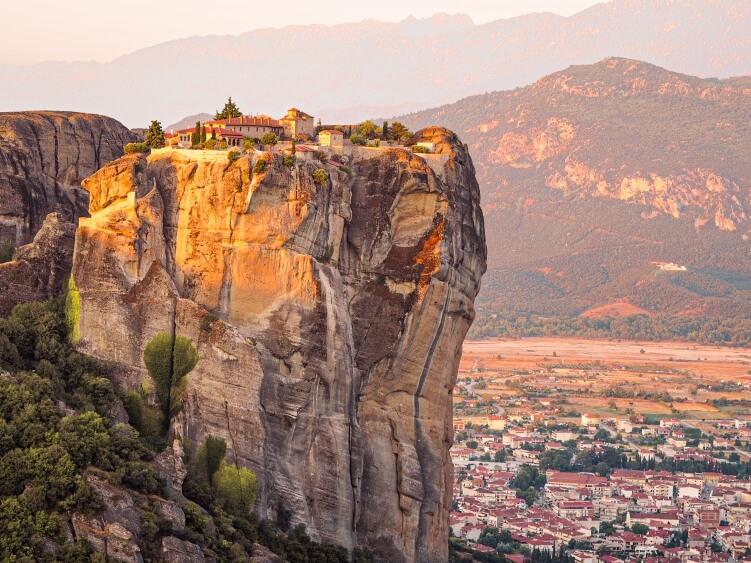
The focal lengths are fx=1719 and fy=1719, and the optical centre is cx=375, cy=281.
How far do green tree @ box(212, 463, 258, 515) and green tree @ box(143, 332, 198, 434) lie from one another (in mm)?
2356

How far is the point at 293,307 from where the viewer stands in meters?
50.8

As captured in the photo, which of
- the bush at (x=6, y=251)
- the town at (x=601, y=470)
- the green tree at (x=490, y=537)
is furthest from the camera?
the town at (x=601, y=470)

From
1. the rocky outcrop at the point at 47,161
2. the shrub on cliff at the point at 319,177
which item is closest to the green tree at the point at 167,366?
the shrub on cliff at the point at 319,177

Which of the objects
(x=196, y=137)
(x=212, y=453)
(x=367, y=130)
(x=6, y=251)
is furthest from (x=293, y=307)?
(x=367, y=130)

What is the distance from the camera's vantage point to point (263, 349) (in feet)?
166

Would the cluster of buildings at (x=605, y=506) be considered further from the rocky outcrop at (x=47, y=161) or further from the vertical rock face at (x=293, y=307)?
the rocky outcrop at (x=47, y=161)

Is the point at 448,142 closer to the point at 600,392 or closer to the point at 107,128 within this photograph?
the point at 107,128

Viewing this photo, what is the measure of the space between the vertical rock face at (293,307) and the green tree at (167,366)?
32 centimetres

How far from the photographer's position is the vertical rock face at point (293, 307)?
166 feet

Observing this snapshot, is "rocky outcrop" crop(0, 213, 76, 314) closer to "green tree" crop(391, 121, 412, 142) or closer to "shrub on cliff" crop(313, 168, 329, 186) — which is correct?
"shrub on cliff" crop(313, 168, 329, 186)

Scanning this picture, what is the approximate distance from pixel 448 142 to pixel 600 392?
5209 inches

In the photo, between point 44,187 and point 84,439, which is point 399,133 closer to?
point 44,187

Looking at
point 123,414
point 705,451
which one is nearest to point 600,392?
point 705,451

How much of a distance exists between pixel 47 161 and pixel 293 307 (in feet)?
47.0
